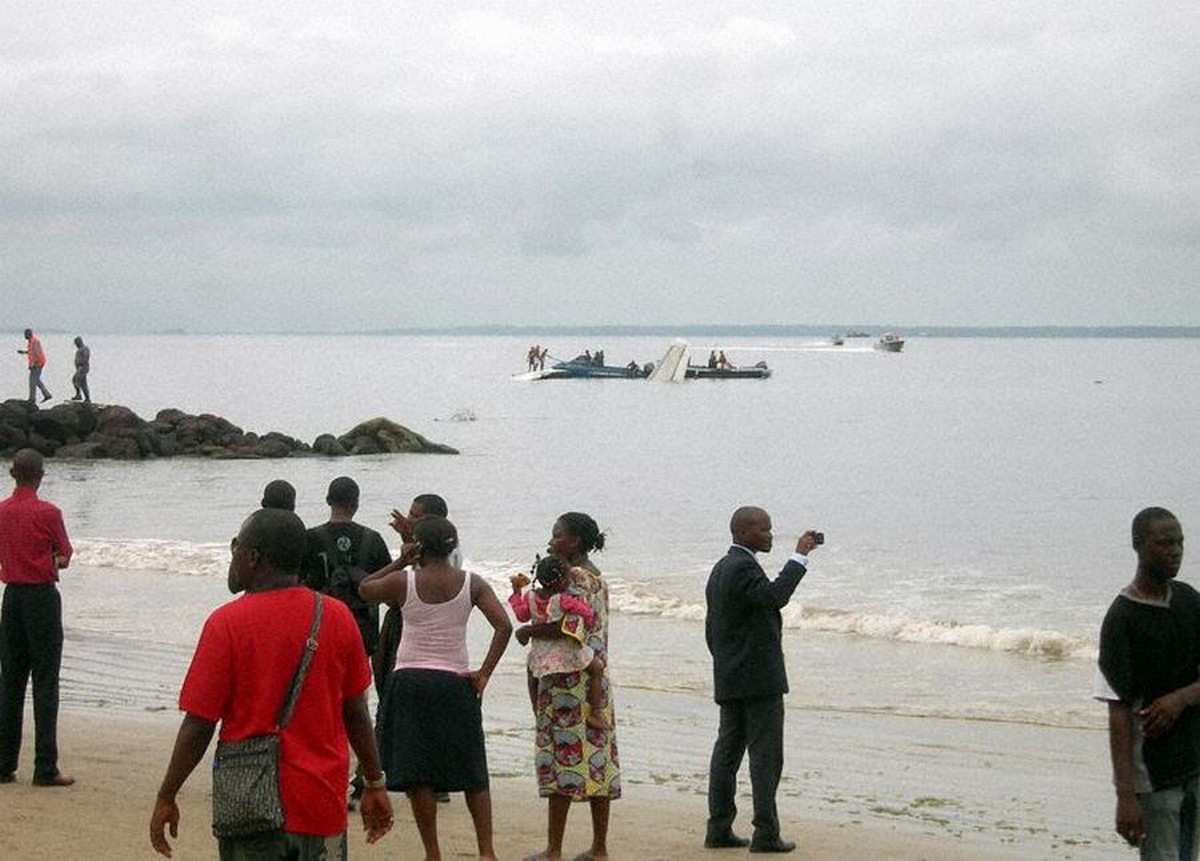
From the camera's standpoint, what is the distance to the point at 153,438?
45906mm

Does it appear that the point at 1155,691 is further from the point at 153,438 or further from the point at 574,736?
the point at 153,438

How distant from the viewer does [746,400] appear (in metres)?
94.2

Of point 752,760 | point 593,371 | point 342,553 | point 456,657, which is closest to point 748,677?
point 752,760

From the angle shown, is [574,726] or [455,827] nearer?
[574,726]

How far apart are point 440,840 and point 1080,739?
636 centimetres

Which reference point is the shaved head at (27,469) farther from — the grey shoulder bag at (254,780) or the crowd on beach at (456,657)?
the grey shoulder bag at (254,780)

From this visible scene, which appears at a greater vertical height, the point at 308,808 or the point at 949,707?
the point at 308,808

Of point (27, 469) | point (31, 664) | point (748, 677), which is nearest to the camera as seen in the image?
point (748, 677)

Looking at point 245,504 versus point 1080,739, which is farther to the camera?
point 245,504

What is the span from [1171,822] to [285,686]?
3.04m

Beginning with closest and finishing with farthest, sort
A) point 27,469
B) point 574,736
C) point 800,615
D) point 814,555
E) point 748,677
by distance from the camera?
point 574,736 < point 748,677 < point 27,469 < point 800,615 < point 814,555

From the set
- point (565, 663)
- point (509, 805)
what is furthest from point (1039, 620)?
point (565, 663)

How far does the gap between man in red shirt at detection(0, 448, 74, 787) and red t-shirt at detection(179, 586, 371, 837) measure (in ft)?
13.7

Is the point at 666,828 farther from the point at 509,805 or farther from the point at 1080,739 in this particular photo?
the point at 1080,739
